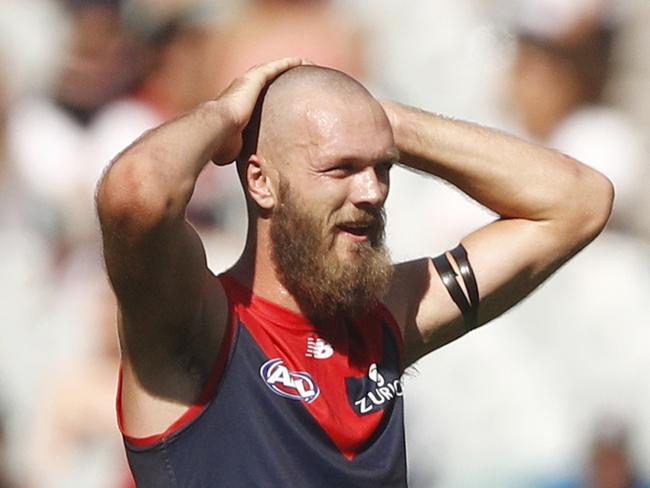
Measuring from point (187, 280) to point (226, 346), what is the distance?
28cm

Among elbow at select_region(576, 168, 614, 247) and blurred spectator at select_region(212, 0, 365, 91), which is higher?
elbow at select_region(576, 168, 614, 247)

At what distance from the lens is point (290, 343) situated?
14.4 feet

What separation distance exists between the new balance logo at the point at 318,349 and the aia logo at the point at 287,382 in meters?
0.10

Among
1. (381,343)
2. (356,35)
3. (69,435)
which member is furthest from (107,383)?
(381,343)

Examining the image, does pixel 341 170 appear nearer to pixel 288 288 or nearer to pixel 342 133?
pixel 342 133

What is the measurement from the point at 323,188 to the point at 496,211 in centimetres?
102

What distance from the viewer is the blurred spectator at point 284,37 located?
836 centimetres

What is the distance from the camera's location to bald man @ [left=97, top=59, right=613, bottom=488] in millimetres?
4012

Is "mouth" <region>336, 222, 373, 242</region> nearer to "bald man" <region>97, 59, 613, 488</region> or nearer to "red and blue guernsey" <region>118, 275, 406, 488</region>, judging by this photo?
"bald man" <region>97, 59, 613, 488</region>

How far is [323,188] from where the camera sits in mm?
4316

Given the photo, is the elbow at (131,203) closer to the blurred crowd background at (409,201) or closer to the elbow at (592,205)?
the elbow at (592,205)

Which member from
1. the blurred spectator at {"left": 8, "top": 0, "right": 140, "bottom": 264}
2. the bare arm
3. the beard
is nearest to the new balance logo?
the beard

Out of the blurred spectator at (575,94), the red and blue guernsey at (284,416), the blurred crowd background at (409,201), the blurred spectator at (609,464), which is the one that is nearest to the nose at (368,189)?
the red and blue guernsey at (284,416)

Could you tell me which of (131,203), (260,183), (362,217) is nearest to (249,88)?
(260,183)
